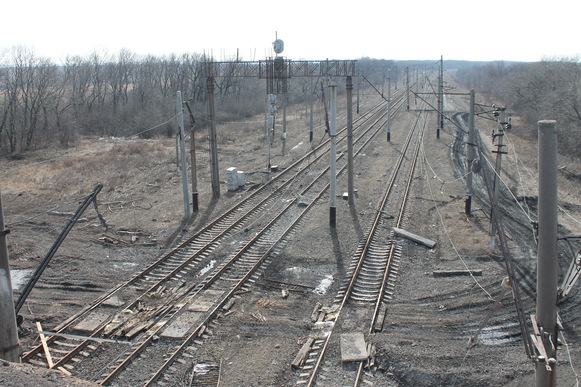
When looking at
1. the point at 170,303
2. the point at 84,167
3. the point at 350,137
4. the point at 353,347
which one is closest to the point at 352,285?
the point at 353,347

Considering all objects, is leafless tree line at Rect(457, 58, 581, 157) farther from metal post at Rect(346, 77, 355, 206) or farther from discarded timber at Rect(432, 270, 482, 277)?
discarded timber at Rect(432, 270, 482, 277)

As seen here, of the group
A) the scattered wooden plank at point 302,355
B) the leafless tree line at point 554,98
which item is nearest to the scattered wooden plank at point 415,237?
the scattered wooden plank at point 302,355

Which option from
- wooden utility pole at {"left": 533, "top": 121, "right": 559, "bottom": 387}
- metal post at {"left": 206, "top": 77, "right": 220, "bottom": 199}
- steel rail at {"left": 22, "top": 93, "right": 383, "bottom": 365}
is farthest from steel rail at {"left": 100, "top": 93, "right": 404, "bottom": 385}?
wooden utility pole at {"left": 533, "top": 121, "right": 559, "bottom": 387}

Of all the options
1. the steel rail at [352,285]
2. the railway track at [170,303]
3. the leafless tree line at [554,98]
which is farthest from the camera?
the leafless tree line at [554,98]

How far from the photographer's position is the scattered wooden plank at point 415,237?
1495cm

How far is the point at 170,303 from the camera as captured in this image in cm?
1127

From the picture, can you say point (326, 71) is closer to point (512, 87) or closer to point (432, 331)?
point (432, 331)

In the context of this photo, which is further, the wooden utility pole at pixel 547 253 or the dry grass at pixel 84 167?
the dry grass at pixel 84 167

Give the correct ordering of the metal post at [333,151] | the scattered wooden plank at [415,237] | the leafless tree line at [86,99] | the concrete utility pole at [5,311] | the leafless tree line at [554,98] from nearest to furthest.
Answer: the concrete utility pole at [5,311] → the scattered wooden plank at [415,237] → the metal post at [333,151] → the leafless tree line at [554,98] → the leafless tree line at [86,99]

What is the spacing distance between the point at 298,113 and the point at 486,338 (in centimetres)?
4746

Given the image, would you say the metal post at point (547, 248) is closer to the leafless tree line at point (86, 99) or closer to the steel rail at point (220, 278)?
the steel rail at point (220, 278)

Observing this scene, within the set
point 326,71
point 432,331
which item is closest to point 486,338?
point 432,331

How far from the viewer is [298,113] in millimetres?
55875

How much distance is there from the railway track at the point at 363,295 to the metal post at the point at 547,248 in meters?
3.21
